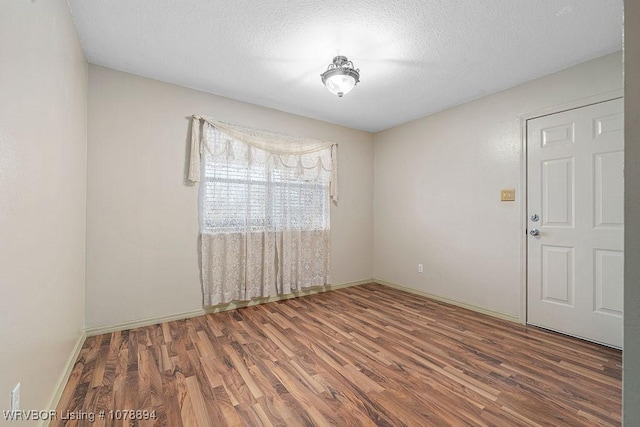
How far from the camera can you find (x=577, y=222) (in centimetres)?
241

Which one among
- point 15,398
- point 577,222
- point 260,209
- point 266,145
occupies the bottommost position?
point 15,398

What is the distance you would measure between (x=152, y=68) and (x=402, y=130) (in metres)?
3.28

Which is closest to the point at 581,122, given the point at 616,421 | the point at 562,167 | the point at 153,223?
the point at 562,167

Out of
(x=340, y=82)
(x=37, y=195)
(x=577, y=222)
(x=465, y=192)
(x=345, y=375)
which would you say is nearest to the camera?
(x=37, y=195)

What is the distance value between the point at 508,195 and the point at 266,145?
2.89 m

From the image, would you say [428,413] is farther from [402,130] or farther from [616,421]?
[402,130]

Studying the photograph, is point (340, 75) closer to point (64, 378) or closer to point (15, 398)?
point (15, 398)

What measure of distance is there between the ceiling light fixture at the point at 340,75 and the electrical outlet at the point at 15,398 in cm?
257

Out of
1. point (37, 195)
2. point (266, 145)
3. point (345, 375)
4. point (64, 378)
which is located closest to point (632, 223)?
point (345, 375)

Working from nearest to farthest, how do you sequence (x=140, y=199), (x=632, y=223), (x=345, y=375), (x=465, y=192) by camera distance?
1. (x=632, y=223)
2. (x=345, y=375)
3. (x=140, y=199)
4. (x=465, y=192)

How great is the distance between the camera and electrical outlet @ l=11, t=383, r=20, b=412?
1.02m

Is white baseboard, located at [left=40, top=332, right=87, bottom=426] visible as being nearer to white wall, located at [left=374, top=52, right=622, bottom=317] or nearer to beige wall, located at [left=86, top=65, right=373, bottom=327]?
beige wall, located at [left=86, top=65, right=373, bottom=327]

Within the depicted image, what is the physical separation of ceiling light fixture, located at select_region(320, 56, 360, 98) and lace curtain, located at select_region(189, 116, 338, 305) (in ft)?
4.46

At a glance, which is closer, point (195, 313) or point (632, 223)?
point (632, 223)
